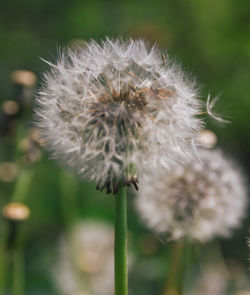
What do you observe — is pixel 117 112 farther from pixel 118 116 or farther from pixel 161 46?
pixel 161 46

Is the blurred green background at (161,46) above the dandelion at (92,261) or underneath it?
above

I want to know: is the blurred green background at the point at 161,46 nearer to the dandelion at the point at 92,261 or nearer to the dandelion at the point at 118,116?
the dandelion at the point at 92,261

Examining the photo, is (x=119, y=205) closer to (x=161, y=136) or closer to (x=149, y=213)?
(x=161, y=136)

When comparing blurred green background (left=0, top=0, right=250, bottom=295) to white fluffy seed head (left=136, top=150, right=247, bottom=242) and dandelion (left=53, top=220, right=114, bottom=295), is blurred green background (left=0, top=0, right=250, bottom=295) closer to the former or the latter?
dandelion (left=53, top=220, right=114, bottom=295)

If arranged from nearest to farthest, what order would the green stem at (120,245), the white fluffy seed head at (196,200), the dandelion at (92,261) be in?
the green stem at (120,245) < the white fluffy seed head at (196,200) < the dandelion at (92,261)

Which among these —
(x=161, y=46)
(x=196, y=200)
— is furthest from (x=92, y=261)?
(x=161, y=46)

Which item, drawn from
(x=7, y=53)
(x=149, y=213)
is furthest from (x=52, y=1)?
(x=149, y=213)

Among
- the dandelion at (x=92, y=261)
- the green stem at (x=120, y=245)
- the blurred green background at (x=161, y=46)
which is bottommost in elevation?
the green stem at (x=120, y=245)

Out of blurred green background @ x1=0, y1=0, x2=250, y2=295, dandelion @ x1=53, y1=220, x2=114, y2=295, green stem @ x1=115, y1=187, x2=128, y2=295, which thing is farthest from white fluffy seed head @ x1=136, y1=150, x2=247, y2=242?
dandelion @ x1=53, y1=220, x2=114, y2=295

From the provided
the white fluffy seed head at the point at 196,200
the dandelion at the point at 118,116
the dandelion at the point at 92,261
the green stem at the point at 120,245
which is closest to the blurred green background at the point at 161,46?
the dandelion at the point at 92,261
